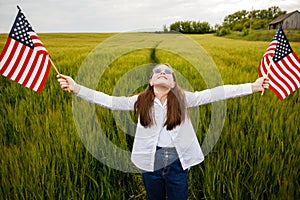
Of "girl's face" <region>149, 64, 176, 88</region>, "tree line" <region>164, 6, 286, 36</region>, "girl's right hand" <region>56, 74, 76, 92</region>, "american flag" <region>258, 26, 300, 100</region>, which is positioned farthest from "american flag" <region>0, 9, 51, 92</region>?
"tree line" <region>164, 6, 286, 36</region>

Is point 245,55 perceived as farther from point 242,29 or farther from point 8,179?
point 8,179

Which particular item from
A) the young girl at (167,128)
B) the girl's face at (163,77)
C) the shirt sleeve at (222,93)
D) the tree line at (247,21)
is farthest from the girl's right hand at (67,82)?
the tree line at (247,21)

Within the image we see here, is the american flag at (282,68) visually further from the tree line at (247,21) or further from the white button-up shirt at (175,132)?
the tree line at (247,21)

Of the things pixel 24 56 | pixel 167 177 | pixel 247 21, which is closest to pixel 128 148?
pixel 167 177

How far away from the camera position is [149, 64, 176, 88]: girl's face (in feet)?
2.85

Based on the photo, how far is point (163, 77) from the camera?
34.3 inches

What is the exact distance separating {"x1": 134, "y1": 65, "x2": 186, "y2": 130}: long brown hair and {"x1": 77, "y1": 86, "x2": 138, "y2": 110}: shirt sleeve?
5 cm

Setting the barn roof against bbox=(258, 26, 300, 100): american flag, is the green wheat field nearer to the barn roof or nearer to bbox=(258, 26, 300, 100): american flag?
bbox=(258, 26, 300, 100): american flag

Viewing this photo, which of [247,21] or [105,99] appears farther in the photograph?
[247,21]

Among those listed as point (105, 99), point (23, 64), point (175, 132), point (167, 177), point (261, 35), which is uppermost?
point (261, 35)

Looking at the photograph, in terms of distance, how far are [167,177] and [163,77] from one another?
1.04 ft

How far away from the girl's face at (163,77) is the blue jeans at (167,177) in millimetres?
204

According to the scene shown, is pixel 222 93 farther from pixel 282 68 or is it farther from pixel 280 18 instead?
pixel 280 18

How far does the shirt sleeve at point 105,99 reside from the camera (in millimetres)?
937
